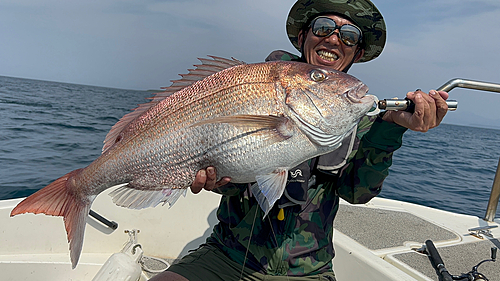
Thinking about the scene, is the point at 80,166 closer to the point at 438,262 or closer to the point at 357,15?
the point at 357,15

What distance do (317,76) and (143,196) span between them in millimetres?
1123

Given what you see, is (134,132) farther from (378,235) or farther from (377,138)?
(378,235)

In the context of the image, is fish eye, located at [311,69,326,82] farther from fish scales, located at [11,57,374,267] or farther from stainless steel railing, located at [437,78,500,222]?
stainless steel railing, located at [437,78,500,222]

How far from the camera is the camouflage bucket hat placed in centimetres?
246

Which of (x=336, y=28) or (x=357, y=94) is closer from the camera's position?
(x=357, y=94)

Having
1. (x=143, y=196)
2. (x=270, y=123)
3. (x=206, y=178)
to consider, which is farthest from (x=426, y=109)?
(x=143, y=196)

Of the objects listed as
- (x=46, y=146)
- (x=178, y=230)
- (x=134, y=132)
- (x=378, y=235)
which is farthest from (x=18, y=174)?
(x=378, y=235)

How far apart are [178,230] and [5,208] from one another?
5.69 feet

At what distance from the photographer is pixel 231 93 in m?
1.65

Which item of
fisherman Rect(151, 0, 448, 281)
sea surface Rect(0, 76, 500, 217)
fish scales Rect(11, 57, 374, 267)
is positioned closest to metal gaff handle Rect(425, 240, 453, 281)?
fisherman Rect(151, 0, 448, 281)

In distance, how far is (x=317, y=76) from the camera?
163cm

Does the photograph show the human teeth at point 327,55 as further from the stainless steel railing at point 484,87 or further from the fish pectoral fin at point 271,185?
the fish pectoral fin at point 271,185

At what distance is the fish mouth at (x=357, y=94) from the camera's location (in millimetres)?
1548

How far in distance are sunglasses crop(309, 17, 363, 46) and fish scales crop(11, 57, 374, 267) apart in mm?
835
